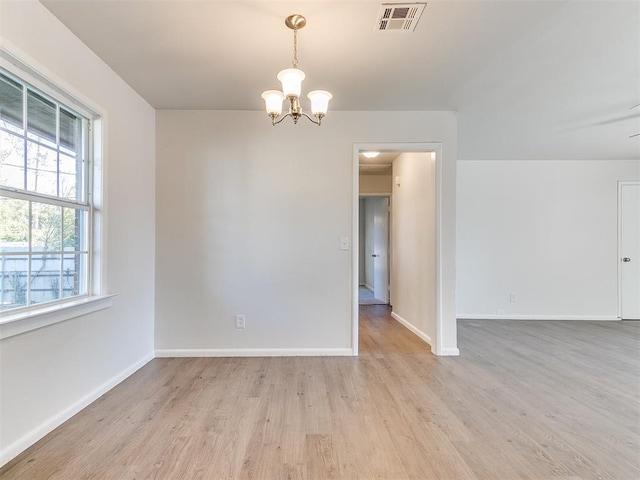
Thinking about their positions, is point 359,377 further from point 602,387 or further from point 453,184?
point 453,184

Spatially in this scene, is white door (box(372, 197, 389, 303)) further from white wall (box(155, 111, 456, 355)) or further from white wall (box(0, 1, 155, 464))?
white wall (box(0, 1, 155, 464))

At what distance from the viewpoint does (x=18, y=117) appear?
1694 mm

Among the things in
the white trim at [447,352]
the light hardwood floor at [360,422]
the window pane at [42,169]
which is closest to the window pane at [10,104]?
the window pane at [42,169]

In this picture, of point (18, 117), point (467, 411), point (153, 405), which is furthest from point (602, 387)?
point (18, 117)

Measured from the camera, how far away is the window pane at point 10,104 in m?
1.60

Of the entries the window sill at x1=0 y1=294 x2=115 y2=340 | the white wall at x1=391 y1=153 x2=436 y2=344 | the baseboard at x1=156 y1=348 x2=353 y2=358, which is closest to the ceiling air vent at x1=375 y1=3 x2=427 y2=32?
the white wall at x1=391 y1=153 x2=436 y2=344

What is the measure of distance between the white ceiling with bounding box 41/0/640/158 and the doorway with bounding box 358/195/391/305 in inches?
123

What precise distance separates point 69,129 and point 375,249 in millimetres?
5385

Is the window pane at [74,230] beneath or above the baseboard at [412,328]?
above

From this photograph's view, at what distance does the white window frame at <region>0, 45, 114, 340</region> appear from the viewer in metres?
1.61

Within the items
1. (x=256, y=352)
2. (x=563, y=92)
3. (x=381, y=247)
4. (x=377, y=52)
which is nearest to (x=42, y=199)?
(x=256, y=352)

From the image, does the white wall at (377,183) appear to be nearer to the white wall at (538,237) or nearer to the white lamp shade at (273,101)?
the white wall at (538,237)

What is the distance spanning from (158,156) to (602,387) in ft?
14.2

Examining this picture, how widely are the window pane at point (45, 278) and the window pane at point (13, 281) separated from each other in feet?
0.17
